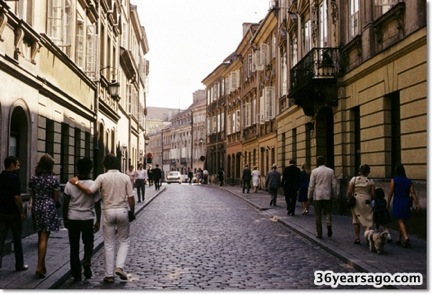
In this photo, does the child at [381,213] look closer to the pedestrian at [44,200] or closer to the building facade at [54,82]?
the pedestrian at [44,200]

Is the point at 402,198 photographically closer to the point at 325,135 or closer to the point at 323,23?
the point at 325,135

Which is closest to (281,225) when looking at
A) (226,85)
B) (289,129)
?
(289,129)

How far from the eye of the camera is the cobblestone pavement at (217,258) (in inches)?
316

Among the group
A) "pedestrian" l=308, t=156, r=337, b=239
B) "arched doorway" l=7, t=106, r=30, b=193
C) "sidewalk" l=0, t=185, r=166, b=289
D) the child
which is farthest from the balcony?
"sidewalk" l=0, t=185, r=166, b=289

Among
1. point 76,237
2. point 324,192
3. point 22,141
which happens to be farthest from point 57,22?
point 76,237

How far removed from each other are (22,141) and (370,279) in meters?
8.85

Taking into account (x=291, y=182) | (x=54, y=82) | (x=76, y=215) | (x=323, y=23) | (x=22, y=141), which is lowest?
(x=76, y=215)

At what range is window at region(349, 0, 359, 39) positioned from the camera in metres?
17.9

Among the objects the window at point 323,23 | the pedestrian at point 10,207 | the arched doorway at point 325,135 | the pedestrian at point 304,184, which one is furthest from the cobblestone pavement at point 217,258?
the window at point 323,23

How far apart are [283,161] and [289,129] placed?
2.64m

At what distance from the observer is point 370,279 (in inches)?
312

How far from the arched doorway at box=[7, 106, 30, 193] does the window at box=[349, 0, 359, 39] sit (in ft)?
34.3

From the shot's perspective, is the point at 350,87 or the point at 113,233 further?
the point at 350,87

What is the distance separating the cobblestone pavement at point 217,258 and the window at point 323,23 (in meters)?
8.42
